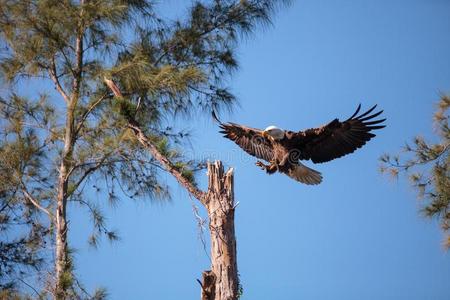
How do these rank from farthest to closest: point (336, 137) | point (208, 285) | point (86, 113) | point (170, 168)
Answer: point (86, 113)
point (336, 137)
point (170, 168)
point (208, 285)

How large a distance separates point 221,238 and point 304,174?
151 centimetres

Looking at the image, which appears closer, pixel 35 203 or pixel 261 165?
pixel 261 165

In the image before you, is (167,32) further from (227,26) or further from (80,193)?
(80,193)

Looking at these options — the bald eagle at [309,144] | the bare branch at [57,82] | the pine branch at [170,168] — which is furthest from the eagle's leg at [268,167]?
the bare branch at [57,82]

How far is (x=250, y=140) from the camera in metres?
5.37

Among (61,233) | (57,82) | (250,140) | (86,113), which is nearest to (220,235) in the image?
(250,140)

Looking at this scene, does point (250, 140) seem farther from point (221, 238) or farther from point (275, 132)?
point (221, 238)

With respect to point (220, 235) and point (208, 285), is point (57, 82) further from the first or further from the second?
point (208, 285)

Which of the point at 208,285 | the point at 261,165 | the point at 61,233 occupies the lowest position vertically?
the point at 208,285

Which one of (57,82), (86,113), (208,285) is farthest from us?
(57,82)

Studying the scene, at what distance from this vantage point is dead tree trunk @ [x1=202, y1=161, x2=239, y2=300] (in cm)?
380

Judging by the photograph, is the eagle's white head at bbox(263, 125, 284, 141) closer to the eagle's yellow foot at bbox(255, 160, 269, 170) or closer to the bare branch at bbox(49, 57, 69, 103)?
the eagle's yellow foot at bbox(255, 160, 269, 170)

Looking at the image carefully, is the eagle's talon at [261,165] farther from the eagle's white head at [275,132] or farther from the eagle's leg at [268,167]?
the eagle's white head at [275,132]

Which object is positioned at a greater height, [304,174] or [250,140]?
[250,140]
